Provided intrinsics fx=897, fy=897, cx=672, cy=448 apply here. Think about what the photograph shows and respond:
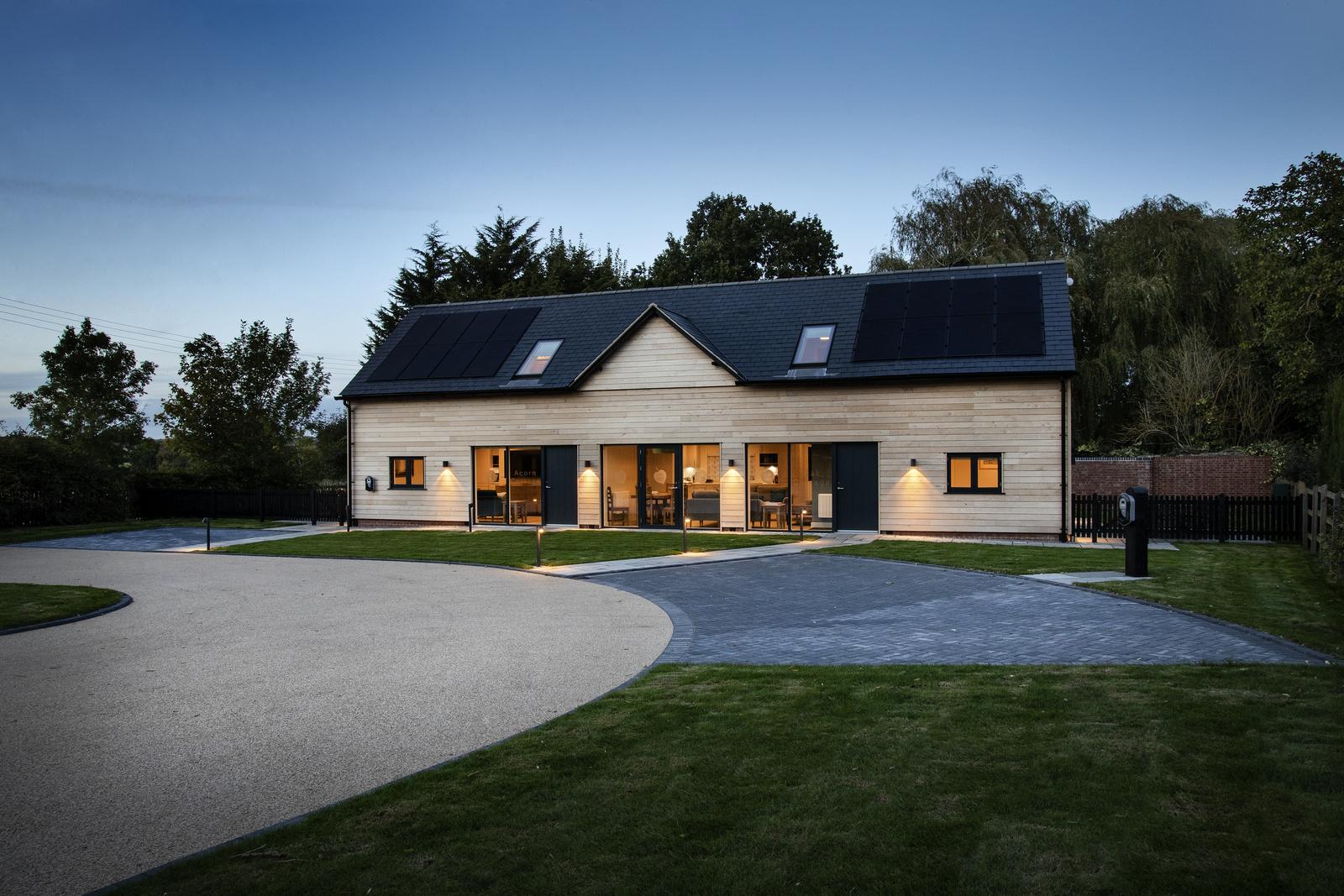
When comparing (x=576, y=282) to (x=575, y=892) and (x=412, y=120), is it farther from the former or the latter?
(x=575, y=892)

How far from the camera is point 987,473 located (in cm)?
2231

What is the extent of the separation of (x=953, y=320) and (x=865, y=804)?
20.4 m

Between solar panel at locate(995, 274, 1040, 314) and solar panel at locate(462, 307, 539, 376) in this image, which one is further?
solar panel at locate(462, 307, 539, 376)

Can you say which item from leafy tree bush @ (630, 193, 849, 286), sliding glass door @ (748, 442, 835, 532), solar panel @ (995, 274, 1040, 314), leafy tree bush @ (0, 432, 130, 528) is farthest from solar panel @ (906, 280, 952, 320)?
leafy tree bush @ (0, 432, 130, 528)

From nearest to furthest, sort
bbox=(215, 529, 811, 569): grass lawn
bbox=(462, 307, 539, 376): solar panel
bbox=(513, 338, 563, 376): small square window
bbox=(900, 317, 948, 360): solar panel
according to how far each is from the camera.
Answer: bbox=(215, 529, 811, 569): grass lawn
bbox=(900, 317, 948, 360): solar panel
bbox=(513, 338, 563, 376): small square window
bbox=(462, 307, 539, 376): solar panel

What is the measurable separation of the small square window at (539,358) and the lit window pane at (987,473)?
A: 12431 millimetres

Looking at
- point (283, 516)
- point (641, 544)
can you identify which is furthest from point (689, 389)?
point (283, 516)

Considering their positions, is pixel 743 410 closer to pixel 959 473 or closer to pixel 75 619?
pixel 959 473

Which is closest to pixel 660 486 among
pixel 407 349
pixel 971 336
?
pixel 971 336

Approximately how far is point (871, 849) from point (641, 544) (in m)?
16.3

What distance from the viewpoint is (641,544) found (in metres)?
20.5

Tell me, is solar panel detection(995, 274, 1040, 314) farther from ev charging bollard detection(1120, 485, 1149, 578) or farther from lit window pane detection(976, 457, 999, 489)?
ev charging bollard detection(1120, 485, 1149, 578)

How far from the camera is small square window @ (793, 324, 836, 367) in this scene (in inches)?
942

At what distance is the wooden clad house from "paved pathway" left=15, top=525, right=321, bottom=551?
2.87 m
